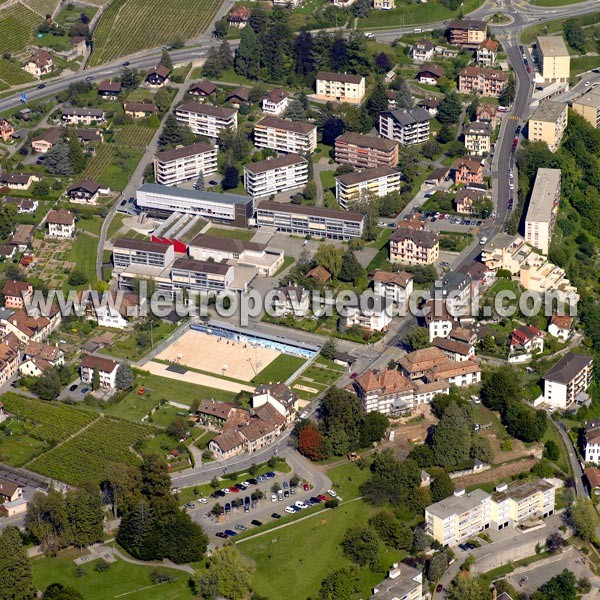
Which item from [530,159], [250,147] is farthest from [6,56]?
[530,159]

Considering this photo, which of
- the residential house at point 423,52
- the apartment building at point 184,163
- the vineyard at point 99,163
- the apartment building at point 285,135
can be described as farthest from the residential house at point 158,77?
the residential house at point 423,52

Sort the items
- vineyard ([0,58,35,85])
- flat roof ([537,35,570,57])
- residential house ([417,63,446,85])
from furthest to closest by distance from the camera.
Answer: vineyard ([0,58,35,85]) < flat roof ([537,35,570,57]) < residential house ([417,63,446,85])

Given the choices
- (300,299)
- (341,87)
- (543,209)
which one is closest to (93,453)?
(300,299)

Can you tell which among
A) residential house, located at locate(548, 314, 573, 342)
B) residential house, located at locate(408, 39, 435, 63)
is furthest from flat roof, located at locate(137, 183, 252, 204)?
residential house, located at locate(408, 39, 435, 63)

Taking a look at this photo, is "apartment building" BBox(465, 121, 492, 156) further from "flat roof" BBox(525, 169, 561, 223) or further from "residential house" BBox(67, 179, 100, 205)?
"residential house" BBox(67, 179, 100, 205)

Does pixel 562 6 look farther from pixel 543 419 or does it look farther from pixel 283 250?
pixel 543 419

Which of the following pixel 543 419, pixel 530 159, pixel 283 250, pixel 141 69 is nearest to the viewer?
pixel 543 419

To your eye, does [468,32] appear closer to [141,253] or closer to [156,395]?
[141,253]

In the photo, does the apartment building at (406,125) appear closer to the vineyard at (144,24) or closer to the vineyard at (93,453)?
the vineyard at (144,24)
